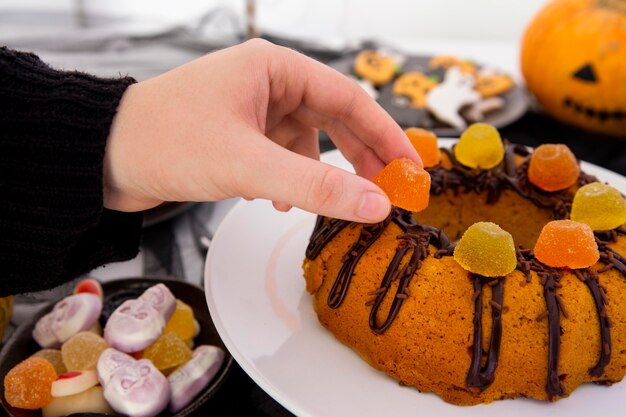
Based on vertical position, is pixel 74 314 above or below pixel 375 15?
above

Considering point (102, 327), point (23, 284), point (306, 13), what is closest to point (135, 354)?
point (102, 327)

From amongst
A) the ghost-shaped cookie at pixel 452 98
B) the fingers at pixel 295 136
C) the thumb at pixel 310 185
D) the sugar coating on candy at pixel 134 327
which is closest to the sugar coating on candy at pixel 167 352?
the sugar coating on candy at pixel 134 327

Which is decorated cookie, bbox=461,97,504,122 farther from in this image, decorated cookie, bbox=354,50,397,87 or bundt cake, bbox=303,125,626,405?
bundt cake, bbox=303,125,626,405

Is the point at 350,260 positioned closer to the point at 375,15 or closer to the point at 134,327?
the point at 134,327

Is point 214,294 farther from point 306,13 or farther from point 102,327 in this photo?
point 306,13

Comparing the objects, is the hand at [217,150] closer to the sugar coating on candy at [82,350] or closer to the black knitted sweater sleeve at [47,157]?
the black knitted sweater sleeve at [47,157]

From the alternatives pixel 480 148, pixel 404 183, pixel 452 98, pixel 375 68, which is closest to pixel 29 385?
pixel 404 183
